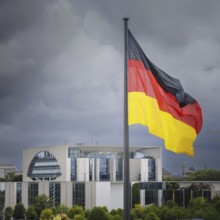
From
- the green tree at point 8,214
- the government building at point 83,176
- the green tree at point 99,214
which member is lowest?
the green tree at point 8,214

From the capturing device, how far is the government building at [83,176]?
176 ft

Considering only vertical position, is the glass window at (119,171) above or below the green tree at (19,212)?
above

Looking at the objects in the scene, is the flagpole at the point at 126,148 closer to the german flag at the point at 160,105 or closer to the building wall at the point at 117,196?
the german flag at the point at 160,105

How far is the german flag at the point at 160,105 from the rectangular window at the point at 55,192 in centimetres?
4553

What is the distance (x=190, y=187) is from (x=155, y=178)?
774 cm

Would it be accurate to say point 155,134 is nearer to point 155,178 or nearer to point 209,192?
point 209,192

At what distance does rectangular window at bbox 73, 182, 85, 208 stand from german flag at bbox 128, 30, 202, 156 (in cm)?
4370

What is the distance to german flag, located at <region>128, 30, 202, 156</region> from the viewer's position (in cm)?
976

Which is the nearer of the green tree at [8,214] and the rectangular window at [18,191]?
the green tree at [8,214]

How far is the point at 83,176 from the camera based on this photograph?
59.0 m

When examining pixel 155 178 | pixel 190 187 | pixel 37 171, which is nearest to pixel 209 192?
pixel 190 187

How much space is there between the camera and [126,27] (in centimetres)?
949

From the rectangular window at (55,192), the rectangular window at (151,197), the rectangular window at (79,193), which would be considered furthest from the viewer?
the rectangular window at (151,197)

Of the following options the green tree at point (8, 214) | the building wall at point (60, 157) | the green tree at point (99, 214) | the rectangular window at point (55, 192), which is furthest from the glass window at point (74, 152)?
the green tree at point (99, 214)
